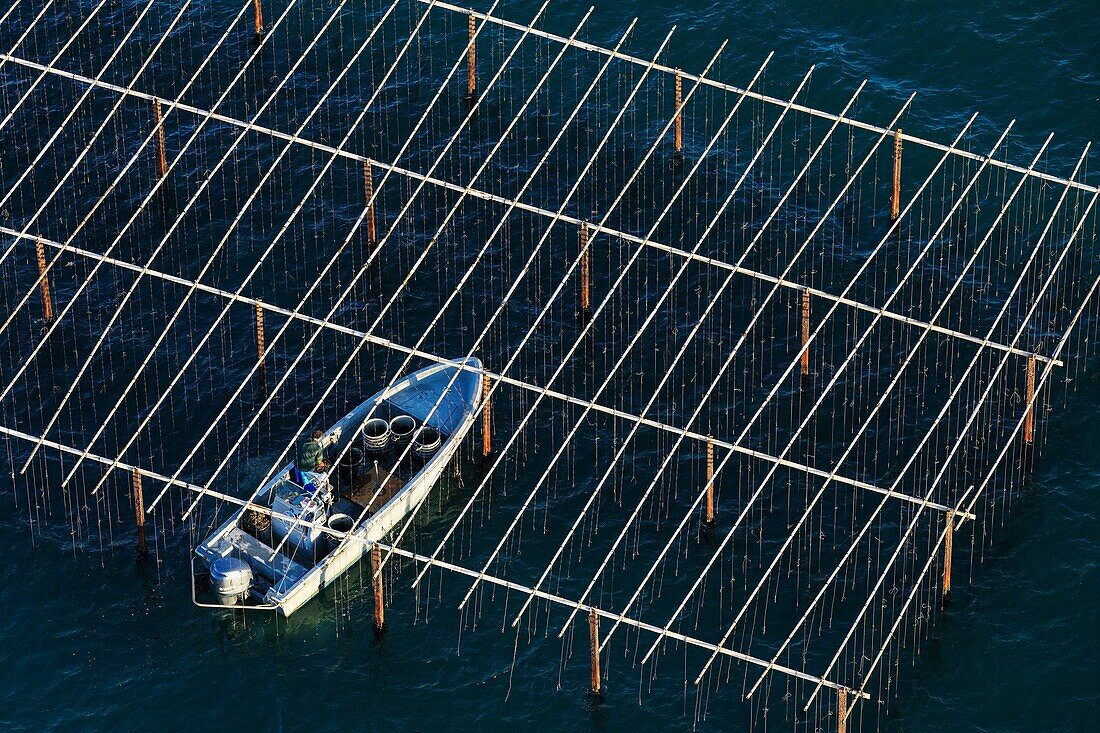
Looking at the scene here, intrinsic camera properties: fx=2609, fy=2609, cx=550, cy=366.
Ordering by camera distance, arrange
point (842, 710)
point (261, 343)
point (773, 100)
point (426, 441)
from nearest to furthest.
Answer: point (842, 710)
point (426, 441)
point (261, 343)
point (773, 100)

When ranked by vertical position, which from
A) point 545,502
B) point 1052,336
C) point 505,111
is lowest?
point 545,502

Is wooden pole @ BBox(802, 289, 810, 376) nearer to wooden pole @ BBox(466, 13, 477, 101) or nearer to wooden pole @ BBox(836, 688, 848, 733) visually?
wooden pole @ BBox(836, 688, 848, 733)

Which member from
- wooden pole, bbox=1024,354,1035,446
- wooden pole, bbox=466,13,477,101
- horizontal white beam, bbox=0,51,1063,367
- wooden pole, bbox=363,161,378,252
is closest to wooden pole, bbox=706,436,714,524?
horizontal white beam, bbox=0,51,1063,367

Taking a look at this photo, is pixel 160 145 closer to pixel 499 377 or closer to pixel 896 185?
pixel 499 377

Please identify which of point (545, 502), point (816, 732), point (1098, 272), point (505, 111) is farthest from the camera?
point (505, 111)

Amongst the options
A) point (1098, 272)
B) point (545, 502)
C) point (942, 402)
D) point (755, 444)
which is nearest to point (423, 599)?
point (545, 502)

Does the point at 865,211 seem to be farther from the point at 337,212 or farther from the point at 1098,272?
the point at 337,212

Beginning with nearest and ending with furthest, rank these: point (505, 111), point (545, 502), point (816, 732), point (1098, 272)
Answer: point (816, 732), point (545, 502), point (1098, 272), point (505, 111)

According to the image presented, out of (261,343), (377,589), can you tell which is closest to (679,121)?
(261,343)
